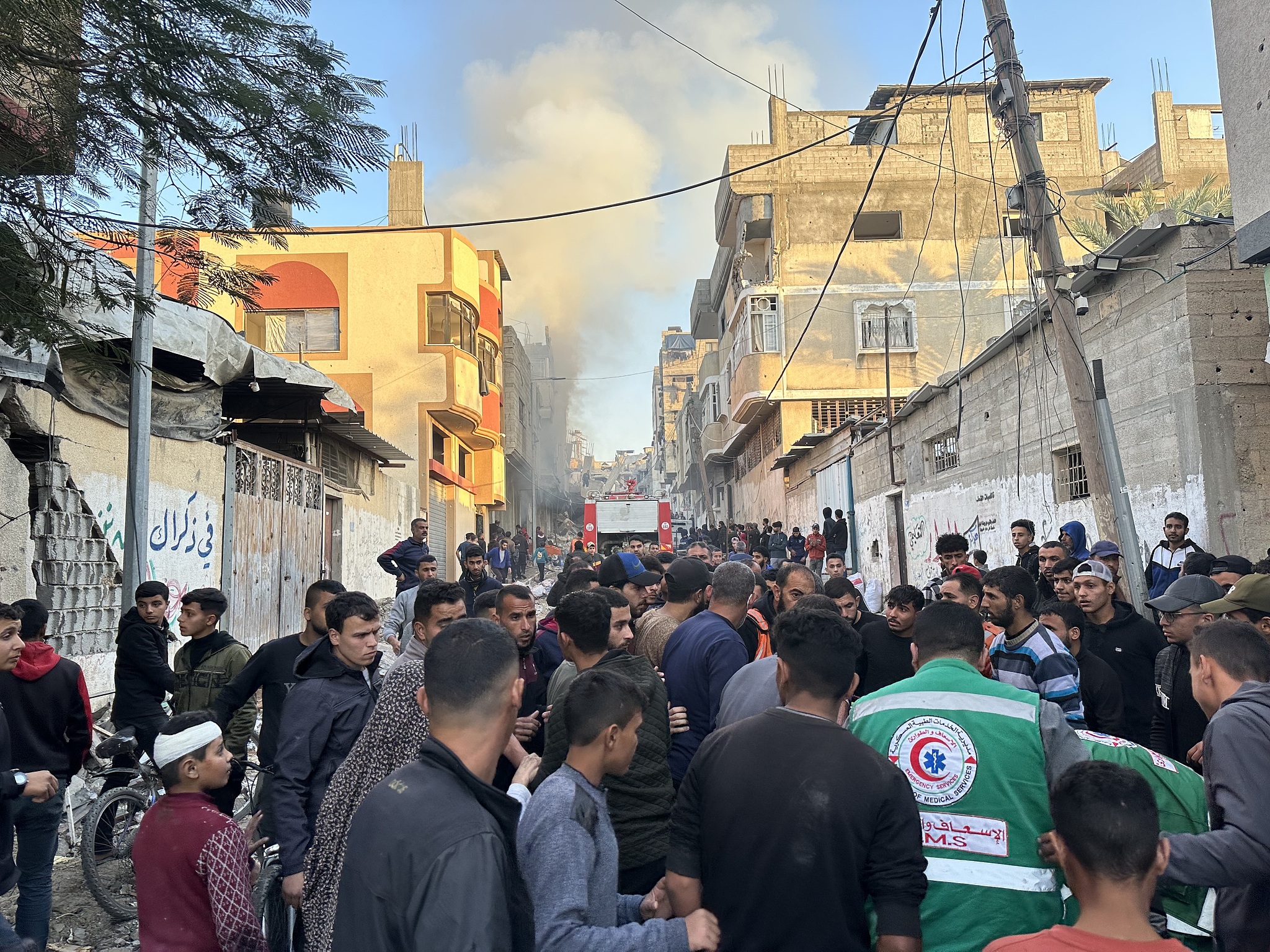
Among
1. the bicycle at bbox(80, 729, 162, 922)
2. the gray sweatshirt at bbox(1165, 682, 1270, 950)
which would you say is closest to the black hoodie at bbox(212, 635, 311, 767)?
the bicycle at bbox(80, 729, 162, 922)

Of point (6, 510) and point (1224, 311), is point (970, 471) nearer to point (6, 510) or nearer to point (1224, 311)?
point (1224, 311)

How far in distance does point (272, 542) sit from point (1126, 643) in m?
11.8

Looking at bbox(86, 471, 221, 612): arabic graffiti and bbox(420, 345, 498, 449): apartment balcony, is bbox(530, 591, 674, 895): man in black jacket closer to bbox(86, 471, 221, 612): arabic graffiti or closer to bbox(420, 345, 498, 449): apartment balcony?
bbox(86, 471, 221, 612): arabic graffiti

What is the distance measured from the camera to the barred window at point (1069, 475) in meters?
11.7

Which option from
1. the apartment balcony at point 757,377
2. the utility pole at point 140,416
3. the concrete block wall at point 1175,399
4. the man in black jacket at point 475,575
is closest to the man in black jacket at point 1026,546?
the concrete block wall at point 1175,399

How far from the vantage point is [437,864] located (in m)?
Answer: 1.90

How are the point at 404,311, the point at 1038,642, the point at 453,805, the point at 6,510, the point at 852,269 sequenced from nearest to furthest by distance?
the point at 453,805
the point at 1038,642
the point at 6,510
the point at 404,311
the point at 852,269

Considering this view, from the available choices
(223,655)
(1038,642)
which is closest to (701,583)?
(1038,642)

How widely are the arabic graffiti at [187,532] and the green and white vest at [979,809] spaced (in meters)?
9.49

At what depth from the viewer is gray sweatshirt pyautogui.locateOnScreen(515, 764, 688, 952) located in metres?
2.25

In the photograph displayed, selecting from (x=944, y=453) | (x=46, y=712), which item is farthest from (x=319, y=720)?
(x=944, y=453)

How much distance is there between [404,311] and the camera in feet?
93.6

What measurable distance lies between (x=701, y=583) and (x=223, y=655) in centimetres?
280

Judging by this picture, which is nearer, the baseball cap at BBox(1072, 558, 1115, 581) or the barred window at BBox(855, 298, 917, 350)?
the baseball cap at BBox(1072, 558, 1115, 581)
